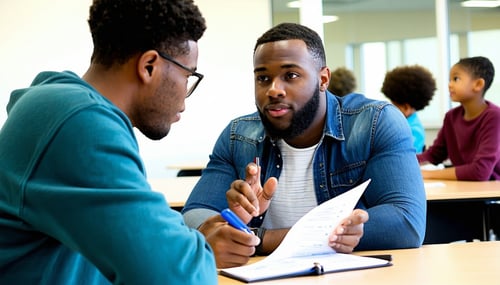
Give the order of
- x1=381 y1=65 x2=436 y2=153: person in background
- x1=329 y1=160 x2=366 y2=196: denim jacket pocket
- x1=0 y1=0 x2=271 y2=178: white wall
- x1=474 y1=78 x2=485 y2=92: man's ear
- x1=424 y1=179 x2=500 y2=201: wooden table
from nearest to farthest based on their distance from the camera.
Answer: x1=329 y1=160 x2=366 y2=196: denim jacket pocket < x1=424 y1=179 x2=500 y2=201: wooden table < x1=474 y1=78 x2=485 y2=92: man's ear < x1=381 y1=65 x2=436 y2=153: person in background < x1=0 y1=0 x2=271 y2=178: white wall

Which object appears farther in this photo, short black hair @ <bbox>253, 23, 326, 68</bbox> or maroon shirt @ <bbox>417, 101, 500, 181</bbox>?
maroon shirt @ <bbox>417, 101, 500, 181</bbox>

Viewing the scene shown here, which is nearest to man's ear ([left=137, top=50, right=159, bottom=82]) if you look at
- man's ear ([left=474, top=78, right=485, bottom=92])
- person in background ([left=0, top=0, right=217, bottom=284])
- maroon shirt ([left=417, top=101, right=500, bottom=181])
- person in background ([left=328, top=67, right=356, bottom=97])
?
person in background ([left=0, top=0, right=217, bottom=284])

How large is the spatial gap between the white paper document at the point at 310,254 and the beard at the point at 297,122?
519mm

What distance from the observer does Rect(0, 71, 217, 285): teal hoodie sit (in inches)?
45.4

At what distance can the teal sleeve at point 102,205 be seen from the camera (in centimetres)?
115

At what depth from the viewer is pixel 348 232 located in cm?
194

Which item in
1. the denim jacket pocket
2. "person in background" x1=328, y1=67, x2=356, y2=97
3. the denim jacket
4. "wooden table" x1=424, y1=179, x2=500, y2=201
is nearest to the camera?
the denim jacket

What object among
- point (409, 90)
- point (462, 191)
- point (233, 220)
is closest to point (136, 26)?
point (233, 220)

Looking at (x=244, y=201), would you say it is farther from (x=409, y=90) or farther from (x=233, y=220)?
(x=409, y=90)

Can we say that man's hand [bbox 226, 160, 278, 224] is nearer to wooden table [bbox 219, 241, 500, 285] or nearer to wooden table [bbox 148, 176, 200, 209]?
wooden table [bbox 219, 241, 500, 285]

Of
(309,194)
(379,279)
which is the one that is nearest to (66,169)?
(379,279)

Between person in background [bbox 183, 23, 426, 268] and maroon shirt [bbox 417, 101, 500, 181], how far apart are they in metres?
1.75

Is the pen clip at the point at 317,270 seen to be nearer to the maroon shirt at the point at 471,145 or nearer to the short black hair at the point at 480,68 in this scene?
the maroon shirt at the point at 471,145

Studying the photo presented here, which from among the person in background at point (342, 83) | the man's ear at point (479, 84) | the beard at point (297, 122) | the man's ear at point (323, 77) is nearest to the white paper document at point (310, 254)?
the beard at point (297, 122)
